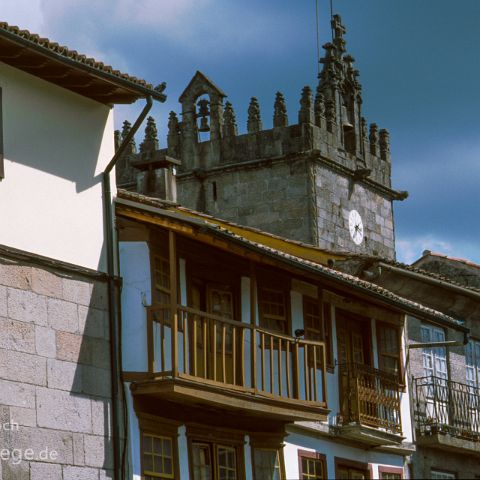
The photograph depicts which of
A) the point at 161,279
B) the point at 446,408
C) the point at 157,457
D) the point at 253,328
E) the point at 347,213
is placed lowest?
the point at 157,457

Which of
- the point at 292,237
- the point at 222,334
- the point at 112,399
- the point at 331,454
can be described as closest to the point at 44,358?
the point at 112,399

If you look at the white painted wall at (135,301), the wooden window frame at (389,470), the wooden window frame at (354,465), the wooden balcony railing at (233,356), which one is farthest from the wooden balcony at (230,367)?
the wooden window frame at (389,470)

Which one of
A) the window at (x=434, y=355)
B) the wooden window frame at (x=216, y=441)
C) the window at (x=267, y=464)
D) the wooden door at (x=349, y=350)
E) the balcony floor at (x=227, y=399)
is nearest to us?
the balcony floor at (x=227, y=399)

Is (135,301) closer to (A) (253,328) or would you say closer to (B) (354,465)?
(A) (253,328)

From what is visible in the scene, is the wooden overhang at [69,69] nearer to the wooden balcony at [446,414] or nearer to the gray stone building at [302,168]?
the wooden balcony at [446,414]

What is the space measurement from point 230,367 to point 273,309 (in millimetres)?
2443

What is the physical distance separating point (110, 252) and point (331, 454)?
6.84 meters

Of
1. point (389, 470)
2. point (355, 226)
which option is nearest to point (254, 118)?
point (355, 226)

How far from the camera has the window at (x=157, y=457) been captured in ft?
74.8

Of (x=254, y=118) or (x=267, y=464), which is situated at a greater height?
(x=254, y=118)

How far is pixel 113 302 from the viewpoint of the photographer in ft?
73.7

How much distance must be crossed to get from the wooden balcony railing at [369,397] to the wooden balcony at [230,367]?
0.69 metres

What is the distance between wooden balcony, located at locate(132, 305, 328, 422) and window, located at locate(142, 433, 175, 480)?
61cm

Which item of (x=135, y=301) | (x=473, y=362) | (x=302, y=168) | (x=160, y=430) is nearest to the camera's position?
(x=135, y=301)
